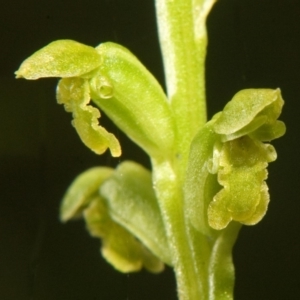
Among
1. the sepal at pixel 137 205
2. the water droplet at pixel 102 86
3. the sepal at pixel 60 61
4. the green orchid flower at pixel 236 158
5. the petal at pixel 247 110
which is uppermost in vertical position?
the sepal at pixel 60 61

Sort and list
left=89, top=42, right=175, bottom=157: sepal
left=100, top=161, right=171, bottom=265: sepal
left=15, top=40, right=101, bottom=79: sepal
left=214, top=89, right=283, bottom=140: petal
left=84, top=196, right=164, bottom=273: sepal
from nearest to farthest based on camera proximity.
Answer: left=214, top=89, right=283, bottom=140: petal < left=15, top=40, right=101, bottom=79: sepal < left=89, top=42, right=175, bottom=157: sepal < left=100, top=161, right=171, bottom=265: sepal < left=84, top=196, right=164, bottom=273: sepal

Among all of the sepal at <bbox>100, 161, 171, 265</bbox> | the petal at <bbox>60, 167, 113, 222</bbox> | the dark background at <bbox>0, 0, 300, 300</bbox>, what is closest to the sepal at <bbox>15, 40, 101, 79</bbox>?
the sepal at <bbox>100, 161, 171, 265</bbox>

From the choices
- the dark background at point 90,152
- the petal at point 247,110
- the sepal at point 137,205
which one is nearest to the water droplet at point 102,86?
the petal at point 247,110

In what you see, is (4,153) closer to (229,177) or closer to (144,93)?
(144,93)

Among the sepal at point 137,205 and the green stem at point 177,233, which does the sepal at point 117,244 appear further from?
the green stem at point 177,233

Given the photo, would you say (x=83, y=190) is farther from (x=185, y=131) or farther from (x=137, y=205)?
(x=185, y=131)

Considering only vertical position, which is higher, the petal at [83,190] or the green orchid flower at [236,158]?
the green orchid flower at [236,158]

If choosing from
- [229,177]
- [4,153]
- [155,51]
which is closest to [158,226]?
[229,177]

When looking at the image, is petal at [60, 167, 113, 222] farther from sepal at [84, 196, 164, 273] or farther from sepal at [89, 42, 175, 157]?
sepal at [89, 42, 175, 157]

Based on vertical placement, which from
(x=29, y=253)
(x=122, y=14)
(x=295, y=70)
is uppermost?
(x=122, y=14)
